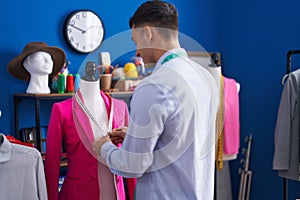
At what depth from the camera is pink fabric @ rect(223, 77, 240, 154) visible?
2949 millimetres

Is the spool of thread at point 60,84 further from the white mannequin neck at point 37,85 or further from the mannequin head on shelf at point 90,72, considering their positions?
the mannequin head on shelf at point 90,72

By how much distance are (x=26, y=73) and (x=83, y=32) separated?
551mm

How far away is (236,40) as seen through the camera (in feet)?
11.8

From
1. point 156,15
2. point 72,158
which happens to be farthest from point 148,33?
point 72,158

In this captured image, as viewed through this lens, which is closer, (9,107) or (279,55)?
(9,107)

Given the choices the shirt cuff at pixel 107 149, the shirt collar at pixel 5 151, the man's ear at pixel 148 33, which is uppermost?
the man's ear at pixel 148 33

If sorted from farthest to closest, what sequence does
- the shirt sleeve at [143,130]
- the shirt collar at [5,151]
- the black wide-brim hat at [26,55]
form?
the black wide-brim hat at [26,55] → the shirt collar at [5,151] → the shirt sleeve at [143,130]

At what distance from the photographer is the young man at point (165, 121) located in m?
1.16

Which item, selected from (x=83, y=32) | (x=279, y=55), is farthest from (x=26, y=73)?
(x=279, y=55)

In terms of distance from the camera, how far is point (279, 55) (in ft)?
10.6

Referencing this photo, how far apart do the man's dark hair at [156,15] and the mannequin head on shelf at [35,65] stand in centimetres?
119

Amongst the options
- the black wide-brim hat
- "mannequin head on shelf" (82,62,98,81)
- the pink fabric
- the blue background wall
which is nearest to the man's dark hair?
"mannequin head on shelf" (82,62,98,81)

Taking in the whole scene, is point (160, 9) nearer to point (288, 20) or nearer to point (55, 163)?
point (55, 163)

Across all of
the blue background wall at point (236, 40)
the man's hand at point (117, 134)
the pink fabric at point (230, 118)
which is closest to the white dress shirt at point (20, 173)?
the man's hand at point (117, 134)
